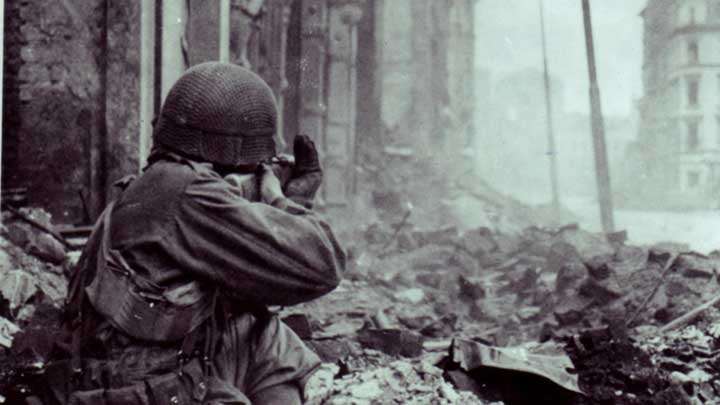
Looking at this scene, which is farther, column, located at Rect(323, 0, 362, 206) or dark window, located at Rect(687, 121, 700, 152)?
dark window, located at Rect(687, 121, 700, 152)

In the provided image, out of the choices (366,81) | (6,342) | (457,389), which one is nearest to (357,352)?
(457,389)

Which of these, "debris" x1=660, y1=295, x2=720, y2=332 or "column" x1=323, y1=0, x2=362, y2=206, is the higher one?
"column" x1=323, y1=0, x2=362, y2=206

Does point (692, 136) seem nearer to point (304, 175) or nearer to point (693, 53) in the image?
point (693, 53)

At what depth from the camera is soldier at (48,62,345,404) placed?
2037 mm

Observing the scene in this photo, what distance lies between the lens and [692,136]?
3173 centimetres

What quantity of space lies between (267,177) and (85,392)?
0.85 m

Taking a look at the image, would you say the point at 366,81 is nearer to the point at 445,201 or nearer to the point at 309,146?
the point at 445,201

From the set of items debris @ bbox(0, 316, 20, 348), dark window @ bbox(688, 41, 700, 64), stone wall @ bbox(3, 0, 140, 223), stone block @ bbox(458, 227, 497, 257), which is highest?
dark window @ bbox(688, 41, 700, 64)

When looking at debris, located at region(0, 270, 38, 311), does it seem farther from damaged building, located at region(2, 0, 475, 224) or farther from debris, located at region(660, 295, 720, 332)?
debris, located at region(660, 295, 720, 332)

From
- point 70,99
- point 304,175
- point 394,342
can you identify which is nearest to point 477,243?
point 394,342

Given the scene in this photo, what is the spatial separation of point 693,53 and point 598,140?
60.1 ft

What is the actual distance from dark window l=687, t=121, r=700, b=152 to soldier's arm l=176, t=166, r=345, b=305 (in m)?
31.7

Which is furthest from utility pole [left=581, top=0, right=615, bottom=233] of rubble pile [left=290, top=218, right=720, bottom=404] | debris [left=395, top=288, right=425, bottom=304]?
debris [left=395, top=288, right=425, bottom=304]

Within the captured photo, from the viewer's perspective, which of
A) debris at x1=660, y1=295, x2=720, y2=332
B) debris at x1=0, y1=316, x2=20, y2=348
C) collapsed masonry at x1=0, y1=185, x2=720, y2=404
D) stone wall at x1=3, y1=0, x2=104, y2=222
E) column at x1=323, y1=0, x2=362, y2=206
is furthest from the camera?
column at x1=323, y1=0, x2=362, y2=206
